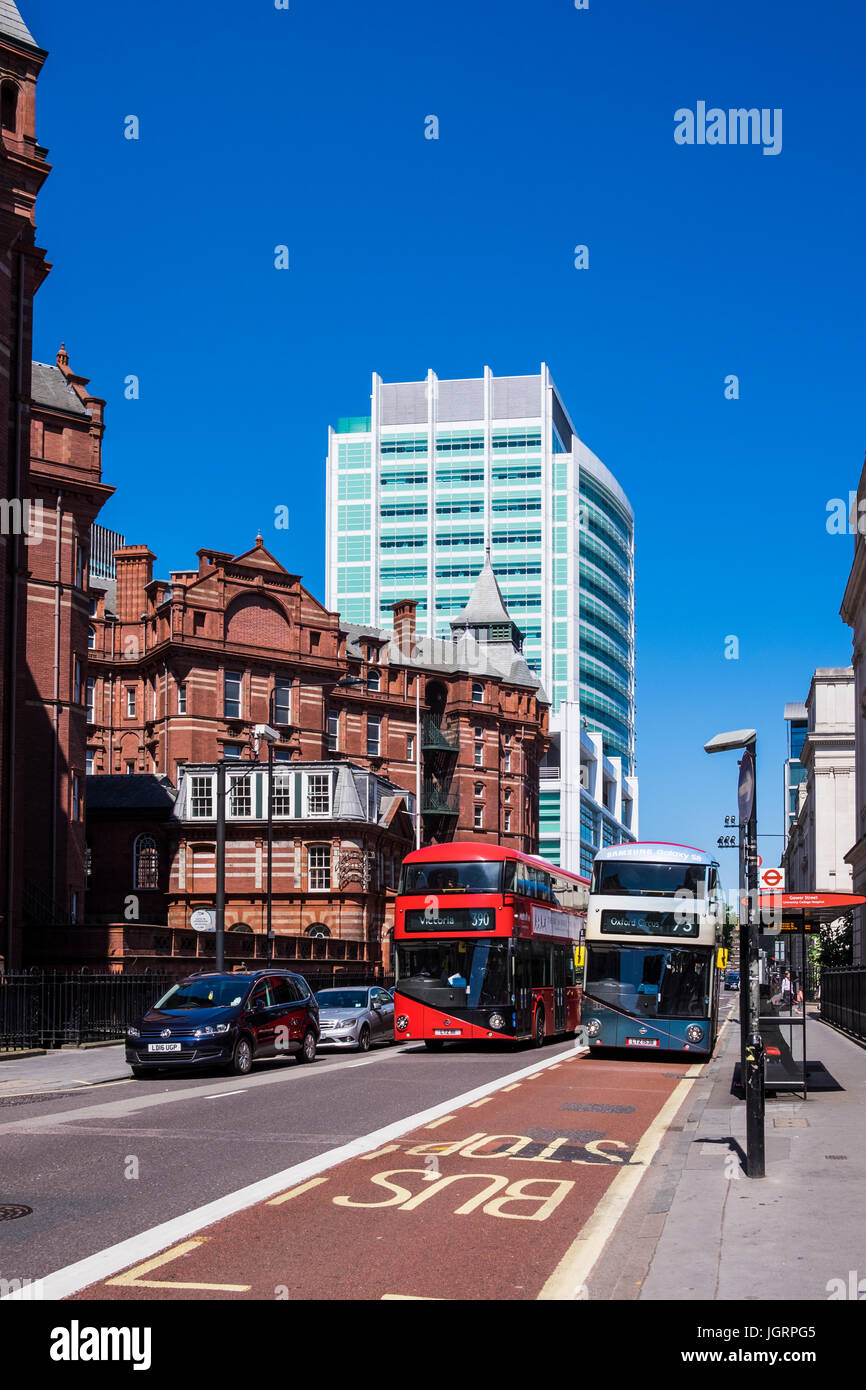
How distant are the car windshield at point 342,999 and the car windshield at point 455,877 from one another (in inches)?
161

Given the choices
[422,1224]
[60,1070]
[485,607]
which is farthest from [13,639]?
[485,607]

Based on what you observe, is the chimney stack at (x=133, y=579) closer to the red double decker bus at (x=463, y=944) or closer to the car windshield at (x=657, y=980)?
the red double decker bus at (x=463, y=944)

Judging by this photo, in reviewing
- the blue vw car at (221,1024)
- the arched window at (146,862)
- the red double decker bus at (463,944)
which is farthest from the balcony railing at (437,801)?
the blue vw car at (221,1024)

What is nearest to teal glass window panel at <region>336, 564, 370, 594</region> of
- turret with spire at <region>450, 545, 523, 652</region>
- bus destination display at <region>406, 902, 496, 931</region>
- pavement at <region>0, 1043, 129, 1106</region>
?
turret with spire at <region>450, 545, 523, 652</region>

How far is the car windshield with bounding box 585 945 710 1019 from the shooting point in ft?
88.9

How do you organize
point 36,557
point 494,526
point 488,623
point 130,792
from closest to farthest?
point 36,557, point 130,792, point 488,623, point 494,526

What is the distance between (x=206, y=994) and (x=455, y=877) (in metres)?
7.37

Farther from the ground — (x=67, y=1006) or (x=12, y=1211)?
(x=12, y=1211)

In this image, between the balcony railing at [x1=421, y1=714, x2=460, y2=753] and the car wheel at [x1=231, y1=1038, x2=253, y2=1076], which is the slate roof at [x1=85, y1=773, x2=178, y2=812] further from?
the car wheel at [x1=231, y1=1038, x2=253, y2=1076]

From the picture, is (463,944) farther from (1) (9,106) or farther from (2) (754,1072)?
(1) (9,106)

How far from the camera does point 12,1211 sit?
1054 centimetres

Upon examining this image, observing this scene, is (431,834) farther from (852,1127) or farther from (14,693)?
(852,1127)

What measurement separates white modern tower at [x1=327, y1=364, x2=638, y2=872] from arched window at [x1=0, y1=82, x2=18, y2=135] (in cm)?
10616

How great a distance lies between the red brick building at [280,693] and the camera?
225ft
